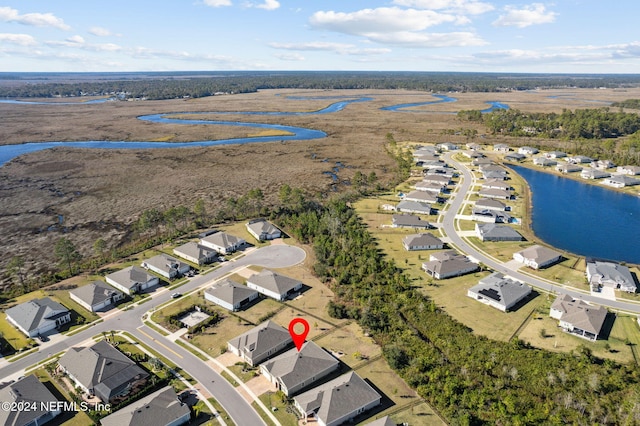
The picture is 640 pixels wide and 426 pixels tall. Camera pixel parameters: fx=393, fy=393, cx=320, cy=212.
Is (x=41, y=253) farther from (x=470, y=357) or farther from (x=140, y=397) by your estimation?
(x=470, y=357)

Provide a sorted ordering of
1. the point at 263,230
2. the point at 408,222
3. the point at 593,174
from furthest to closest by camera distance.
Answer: the point at 593,174
the point at 408,222
the point at 263,230

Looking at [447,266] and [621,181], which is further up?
[621,181]

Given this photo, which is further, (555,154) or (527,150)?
(527,150)

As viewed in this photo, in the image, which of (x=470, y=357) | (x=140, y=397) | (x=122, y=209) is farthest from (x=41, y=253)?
(x=470, y=357)

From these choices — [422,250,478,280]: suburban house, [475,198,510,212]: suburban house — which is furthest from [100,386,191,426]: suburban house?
[475,198,510,212]: suburban house

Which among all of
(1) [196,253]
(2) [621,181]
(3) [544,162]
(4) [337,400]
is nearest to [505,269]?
(4) [337,400]

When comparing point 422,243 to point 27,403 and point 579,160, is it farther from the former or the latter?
point 579,160

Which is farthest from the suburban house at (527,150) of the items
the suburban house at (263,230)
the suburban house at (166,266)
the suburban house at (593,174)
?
the suburban house at (166,266)
